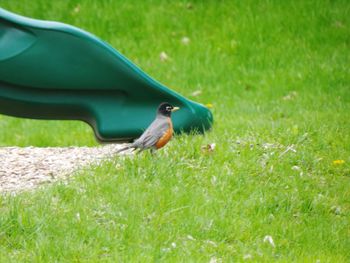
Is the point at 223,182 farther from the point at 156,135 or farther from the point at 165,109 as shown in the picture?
the point at 165,109

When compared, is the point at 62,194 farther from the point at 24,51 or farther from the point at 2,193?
the point at 24,51

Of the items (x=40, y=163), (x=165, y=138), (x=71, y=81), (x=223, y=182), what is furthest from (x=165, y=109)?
(x=40, y=163)

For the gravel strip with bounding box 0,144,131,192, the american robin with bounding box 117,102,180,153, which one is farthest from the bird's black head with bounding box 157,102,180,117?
the gravel strip with bounding box 0,144,131,192

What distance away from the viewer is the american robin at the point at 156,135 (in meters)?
7.04

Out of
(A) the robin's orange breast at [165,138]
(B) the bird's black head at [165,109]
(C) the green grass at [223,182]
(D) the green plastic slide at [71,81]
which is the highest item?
(D) the green plastic slide at [71,81]

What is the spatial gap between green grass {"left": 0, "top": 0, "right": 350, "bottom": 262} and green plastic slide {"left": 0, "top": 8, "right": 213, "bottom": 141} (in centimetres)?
49

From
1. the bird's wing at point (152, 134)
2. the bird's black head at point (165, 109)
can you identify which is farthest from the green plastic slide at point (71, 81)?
the bird's wing at point (152, 134)

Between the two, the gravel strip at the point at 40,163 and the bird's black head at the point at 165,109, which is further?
the bird's black head at the point at 165,109

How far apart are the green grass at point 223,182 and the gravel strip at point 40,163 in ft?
1.47

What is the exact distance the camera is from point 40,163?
24.8ft

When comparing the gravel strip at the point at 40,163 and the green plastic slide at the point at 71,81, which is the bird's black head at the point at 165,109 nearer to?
the green plastic slide at the point at 71,81

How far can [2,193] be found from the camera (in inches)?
258

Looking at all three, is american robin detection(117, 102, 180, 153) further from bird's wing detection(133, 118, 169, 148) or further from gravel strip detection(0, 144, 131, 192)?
gravel strip detection(0, 144, 131, 192)

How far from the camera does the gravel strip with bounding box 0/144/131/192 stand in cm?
696
